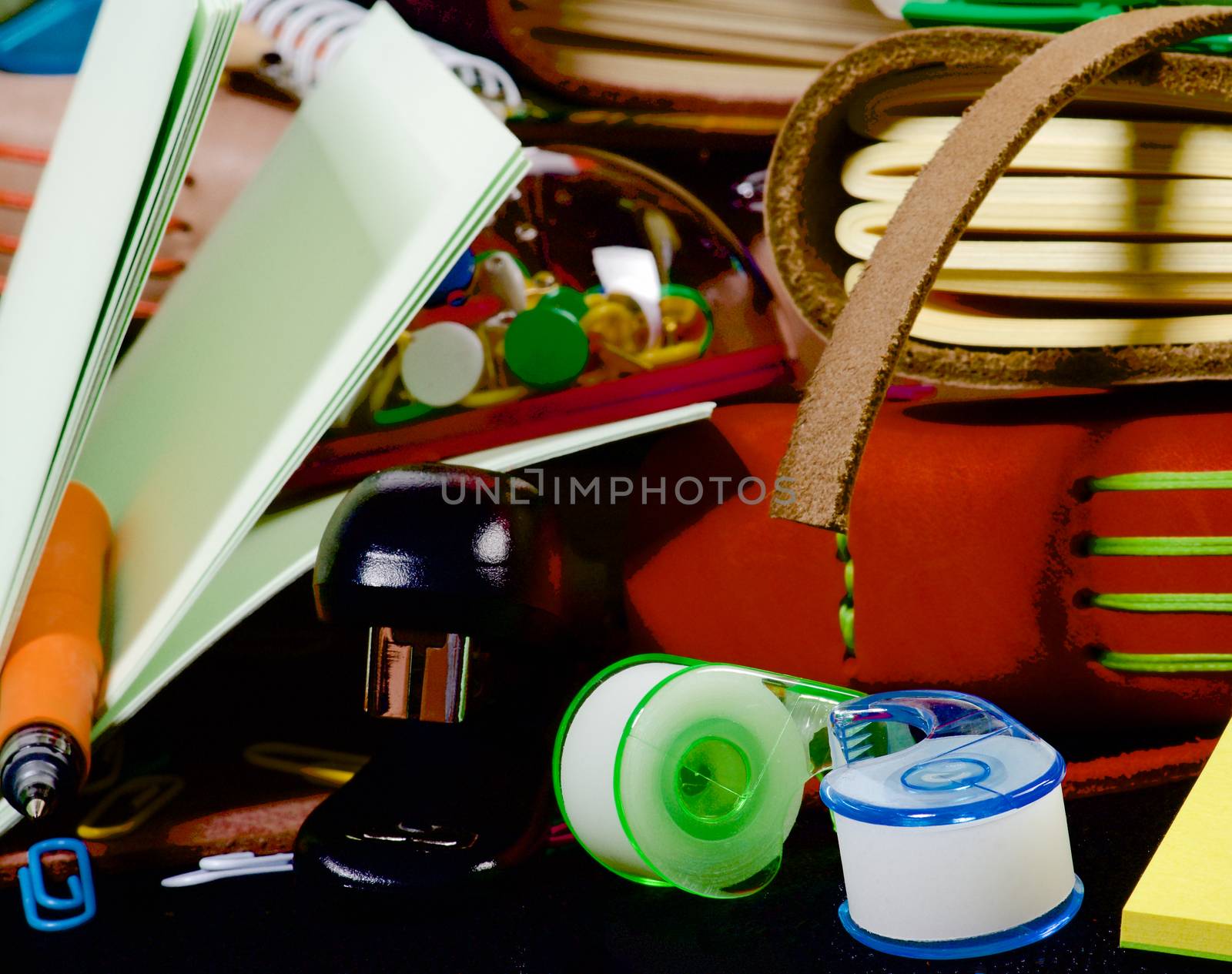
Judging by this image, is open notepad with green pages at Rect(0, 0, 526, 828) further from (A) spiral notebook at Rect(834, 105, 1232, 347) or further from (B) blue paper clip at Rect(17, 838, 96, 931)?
(A) spiral notebook at Rect(834, 105, 1232, 347)

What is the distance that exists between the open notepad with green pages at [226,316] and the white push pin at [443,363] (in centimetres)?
5

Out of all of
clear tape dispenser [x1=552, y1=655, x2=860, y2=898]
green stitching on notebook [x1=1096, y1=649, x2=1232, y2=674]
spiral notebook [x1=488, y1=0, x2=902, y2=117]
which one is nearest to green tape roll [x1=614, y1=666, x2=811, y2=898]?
clear tape dispenser [x1=552, y1=655, x2=860, y2=898]

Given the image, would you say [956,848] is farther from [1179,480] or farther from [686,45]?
[686,45]

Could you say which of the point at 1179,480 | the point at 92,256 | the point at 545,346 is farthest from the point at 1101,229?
the point at 92,256

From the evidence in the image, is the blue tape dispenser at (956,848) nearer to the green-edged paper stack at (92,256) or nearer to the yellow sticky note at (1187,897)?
the yellow sticky note at (1187,897)

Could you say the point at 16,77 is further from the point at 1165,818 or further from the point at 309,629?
the point at 1165,818

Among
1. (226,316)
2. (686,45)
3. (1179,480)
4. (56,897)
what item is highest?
(686,45)

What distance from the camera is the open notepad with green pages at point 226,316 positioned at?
13.5 inches

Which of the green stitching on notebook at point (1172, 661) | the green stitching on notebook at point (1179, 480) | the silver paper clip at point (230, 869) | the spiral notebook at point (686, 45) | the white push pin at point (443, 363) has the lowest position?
the silver paper clip at point (230, 869)

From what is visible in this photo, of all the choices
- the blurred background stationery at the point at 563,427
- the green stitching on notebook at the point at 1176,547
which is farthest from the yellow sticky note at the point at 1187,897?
the green stitching on notebook at the point at 1176,547

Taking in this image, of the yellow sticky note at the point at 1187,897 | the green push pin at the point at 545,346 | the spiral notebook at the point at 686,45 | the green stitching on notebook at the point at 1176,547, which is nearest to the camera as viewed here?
the yellow sticky note at the point at 1187,897

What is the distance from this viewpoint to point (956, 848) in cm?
26

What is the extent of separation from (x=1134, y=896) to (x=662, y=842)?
4.7 inches

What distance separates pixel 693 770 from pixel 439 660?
0.31ft
